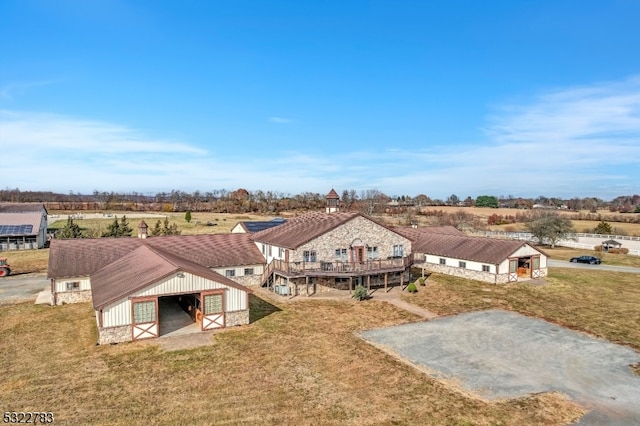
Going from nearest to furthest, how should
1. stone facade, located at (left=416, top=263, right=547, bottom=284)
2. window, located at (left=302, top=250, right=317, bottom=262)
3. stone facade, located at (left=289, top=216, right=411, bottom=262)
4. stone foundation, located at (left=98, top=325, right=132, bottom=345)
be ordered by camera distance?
stone foundation, located at (left=98, top=325, right=132, bottom=345) → window, located at (left=302, top=250, right=317, bottom=262) → stone facade, located at (left=289, top=216, right=411, bottom=262) → stone facade, located at (left=416, top=263, right=547, bottom=284)

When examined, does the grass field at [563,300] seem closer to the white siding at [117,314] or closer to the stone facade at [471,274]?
the stone facade at [471,274]

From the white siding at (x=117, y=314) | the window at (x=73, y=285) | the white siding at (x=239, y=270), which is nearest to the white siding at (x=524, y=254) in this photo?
the white siding at (x=239, y=270)

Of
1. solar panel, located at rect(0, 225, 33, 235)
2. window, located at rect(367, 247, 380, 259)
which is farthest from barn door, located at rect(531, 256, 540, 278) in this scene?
solar panel, located at rect(0, 225, 33, 235)

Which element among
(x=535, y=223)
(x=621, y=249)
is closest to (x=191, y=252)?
(x=535, y=223)

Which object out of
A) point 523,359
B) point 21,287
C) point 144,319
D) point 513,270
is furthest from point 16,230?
point 523,359

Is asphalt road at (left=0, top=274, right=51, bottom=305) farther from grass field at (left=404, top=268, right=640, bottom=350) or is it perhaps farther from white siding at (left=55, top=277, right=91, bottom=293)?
grass field at (left=404, top=268, right=640, bottom=350)

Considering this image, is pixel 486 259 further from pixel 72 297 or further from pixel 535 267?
pixel 72 297
